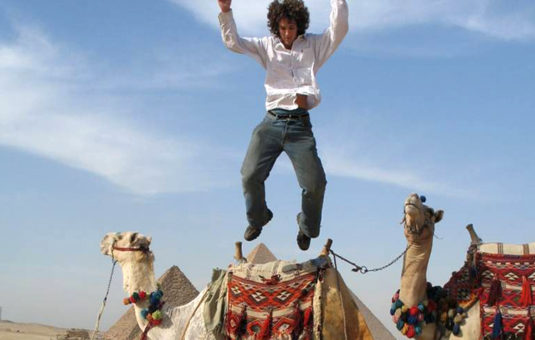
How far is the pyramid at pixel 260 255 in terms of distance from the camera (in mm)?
36625

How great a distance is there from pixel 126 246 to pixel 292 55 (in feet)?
8.62

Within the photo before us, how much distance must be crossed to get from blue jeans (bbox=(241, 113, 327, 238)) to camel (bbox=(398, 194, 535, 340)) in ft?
2.68

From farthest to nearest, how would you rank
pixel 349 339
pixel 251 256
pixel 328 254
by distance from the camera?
1. pixel 251 256
2. pixel 328 254
3. pixel 349 339

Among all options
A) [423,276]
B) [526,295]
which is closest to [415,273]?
[423,276]

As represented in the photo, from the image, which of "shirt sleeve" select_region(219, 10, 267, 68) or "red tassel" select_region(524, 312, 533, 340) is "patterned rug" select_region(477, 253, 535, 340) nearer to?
"red tassel" select_region(524, 312, 533, 340)

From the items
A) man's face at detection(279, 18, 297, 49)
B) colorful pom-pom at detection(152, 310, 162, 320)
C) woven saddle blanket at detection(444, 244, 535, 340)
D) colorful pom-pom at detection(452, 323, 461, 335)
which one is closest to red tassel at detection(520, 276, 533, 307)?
woven saddle blanket at detection(444, 244, 535, 340)

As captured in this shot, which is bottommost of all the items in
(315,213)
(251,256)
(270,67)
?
(315,213)

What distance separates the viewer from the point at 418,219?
704 centimetres

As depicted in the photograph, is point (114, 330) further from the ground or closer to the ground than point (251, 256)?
closer to the ground

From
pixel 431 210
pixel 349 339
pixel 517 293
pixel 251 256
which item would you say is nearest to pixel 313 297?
pixel 349 339

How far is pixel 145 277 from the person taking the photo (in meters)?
7.96

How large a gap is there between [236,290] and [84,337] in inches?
1326

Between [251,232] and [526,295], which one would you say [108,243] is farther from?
[526,295]

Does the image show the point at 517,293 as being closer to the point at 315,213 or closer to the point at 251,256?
the point at 315,213
